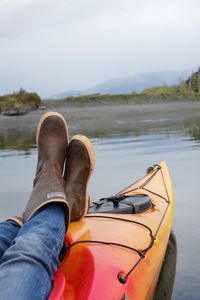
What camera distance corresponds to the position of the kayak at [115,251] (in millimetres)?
2404

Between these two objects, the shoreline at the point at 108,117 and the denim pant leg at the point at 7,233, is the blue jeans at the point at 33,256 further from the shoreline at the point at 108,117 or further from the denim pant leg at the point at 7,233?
the shoreline at the point at 108,117

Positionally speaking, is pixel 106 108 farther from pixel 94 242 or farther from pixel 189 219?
pixel 94 242

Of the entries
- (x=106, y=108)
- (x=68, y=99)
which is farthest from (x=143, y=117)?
(x=68, y=99)

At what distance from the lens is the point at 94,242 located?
282 centimetres

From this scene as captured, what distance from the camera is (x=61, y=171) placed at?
329cm

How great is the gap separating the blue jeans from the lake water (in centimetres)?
110

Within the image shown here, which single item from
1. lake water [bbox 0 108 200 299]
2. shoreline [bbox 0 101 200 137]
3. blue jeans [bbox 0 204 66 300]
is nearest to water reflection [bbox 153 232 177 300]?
lake water [bbox 0 108 200 299]

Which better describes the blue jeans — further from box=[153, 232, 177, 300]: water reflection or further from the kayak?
box=[153, 232, 177, 300]: water reflection

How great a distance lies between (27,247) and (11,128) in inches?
678

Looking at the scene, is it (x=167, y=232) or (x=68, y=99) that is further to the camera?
(x=68, y=99)

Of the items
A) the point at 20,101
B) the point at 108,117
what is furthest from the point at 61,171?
the point at 20,101

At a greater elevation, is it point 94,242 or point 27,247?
point 27,247

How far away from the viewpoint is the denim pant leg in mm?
2552

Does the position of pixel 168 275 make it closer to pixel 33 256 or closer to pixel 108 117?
pixel 33 256
